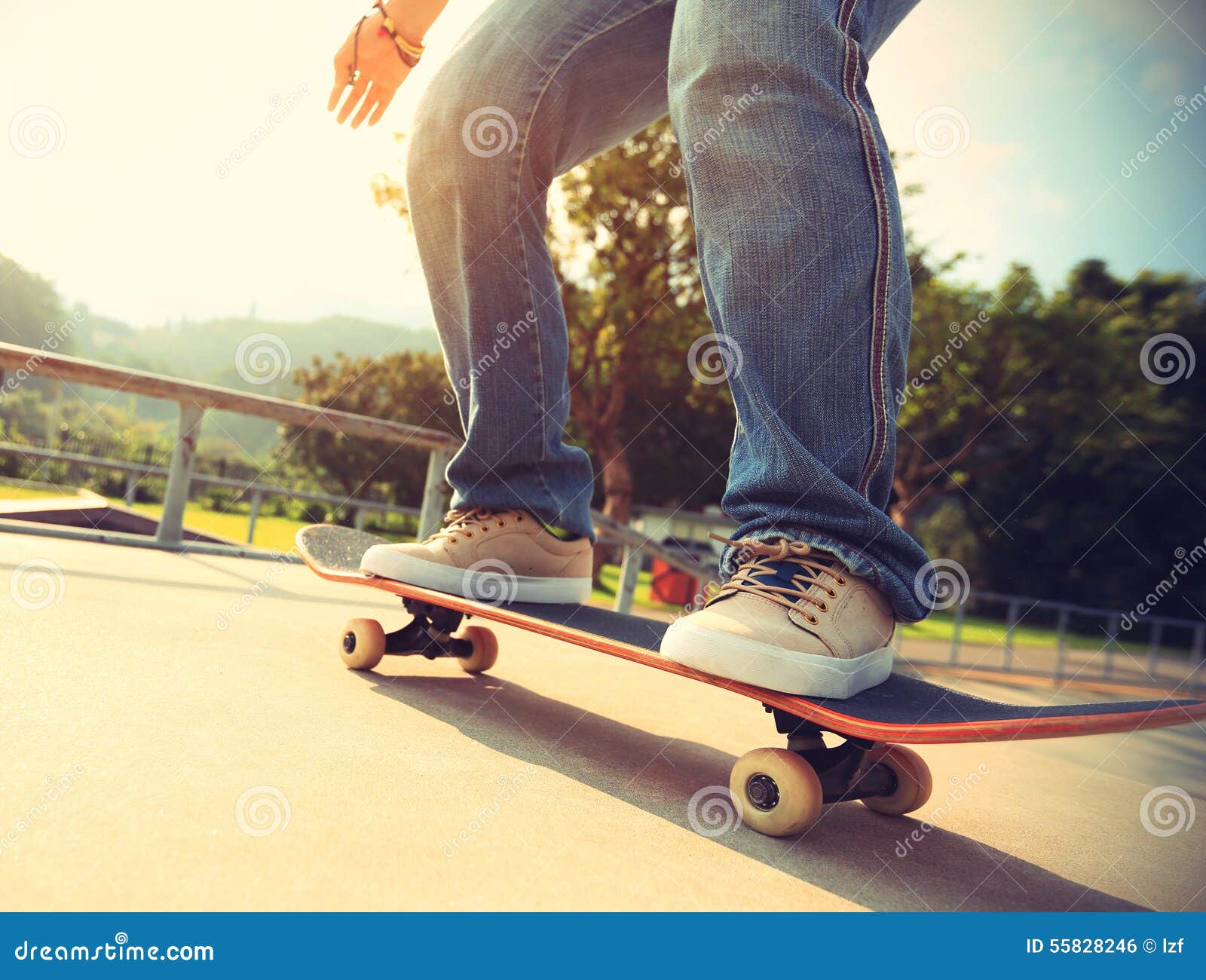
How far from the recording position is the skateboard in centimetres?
91

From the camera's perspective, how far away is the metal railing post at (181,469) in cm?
353

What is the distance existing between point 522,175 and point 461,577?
0.81m

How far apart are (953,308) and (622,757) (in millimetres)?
18428

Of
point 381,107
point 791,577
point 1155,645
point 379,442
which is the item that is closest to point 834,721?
point 791,577

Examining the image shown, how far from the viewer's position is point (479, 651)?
5.89ft

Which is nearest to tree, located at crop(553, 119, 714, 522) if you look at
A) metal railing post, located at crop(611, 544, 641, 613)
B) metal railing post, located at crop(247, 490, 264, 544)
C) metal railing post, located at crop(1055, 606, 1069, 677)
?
metal railing post, located at crop(247, 490, 264, 544)

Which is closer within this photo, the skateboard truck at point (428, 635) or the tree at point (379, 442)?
the skateboard truck at point (428, 635)

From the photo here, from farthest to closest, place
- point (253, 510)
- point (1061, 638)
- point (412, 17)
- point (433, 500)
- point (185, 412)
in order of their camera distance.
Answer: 1. point (1061, 638)
2. point (253, 510)
3. point (433, 500)
4. point (185, 412)
5. point (412, 17)

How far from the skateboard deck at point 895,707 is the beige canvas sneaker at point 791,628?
A: 23mm

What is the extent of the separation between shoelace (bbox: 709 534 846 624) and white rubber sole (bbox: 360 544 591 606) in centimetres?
53

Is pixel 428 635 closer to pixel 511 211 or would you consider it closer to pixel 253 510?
pixel 511 211

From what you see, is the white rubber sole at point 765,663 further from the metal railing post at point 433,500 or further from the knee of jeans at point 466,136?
the metal railing post at point 433,500

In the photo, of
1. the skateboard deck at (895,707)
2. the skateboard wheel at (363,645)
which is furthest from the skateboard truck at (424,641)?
the skateboard deck at (895,707)
